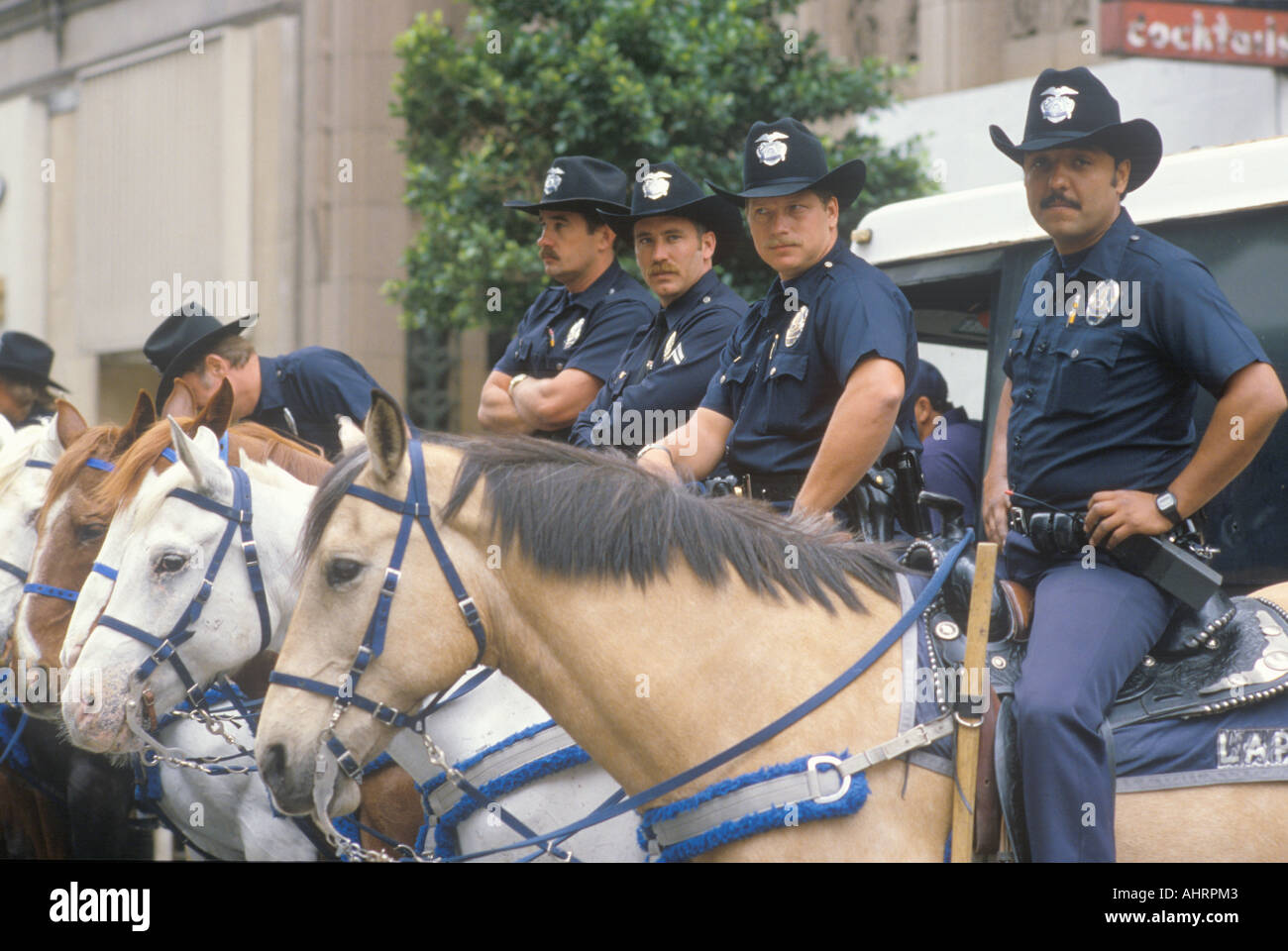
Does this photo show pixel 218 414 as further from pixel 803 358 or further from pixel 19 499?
pixel 803 358

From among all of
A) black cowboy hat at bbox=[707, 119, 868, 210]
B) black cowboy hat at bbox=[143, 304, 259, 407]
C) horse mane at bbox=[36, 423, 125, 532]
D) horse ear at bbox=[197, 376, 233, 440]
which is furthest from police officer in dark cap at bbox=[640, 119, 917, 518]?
black cowboy hat at bbox=[143, 304, 259, 407]

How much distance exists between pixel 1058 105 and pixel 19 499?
3.56m

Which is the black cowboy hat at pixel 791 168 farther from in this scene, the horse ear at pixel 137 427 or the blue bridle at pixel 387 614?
the horse ear at pixel 137 427

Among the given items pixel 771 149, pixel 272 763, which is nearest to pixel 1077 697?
pixel 272 763

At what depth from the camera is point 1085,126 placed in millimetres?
3174

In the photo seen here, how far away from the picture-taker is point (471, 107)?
34.4ft

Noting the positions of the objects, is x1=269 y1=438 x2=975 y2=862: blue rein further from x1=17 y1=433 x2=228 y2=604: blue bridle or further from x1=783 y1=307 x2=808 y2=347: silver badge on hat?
x1=17 y1=433 x2=228 y2=604: blue bridle

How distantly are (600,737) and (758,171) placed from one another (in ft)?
5.54

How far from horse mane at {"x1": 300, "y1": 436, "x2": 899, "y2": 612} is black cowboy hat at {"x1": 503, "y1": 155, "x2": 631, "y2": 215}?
2096 mm

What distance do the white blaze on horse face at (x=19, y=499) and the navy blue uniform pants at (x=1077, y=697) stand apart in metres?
3.30

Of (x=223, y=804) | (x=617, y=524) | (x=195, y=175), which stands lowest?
(x=223, y=804)

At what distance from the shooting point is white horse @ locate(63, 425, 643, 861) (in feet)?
11.1

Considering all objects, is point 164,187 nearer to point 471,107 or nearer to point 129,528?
point 471,107

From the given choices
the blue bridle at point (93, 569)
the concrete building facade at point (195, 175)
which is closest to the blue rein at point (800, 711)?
the blue bridle at point (93, 569)
